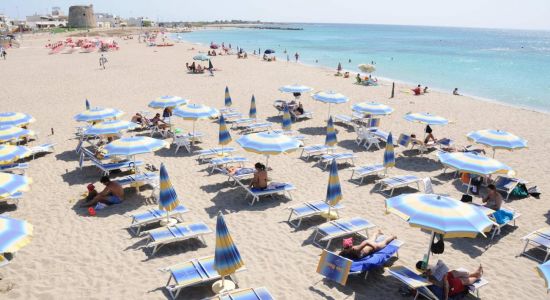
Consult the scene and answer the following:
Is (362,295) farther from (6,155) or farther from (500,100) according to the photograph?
(500,100)

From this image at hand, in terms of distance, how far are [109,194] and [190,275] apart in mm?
4465

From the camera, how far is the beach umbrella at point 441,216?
5.93 metres

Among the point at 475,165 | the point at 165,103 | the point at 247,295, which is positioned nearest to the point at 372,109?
the point at 475,165

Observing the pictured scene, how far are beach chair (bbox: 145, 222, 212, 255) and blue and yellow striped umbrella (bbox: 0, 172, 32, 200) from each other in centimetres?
257

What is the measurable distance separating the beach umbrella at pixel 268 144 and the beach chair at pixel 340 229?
7.69 ft

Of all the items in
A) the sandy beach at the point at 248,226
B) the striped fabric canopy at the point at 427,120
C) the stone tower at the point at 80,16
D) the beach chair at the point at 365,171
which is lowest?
the sandy beach at the point at 248,226

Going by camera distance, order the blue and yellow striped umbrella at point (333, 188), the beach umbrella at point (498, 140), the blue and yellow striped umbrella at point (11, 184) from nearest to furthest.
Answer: the blue and yellow striped umbrella at point (11, 184) < the blue and yellow striped umbrella at point (333, 188) < the beach umbrella at point (498, 140)

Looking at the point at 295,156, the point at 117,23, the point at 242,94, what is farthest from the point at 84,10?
the point at 295,156

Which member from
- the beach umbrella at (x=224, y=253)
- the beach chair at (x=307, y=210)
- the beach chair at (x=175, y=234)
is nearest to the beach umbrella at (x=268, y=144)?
the beach chair at (x=307, y=210)

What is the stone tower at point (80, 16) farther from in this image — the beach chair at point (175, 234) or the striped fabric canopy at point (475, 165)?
the striped fabric canopy at point (475, 165)

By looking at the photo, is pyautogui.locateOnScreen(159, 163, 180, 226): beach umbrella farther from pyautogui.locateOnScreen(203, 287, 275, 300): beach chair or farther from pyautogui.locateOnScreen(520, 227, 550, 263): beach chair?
pyautogui.locateOnScreen(520, 227, 550, 263): beach chair

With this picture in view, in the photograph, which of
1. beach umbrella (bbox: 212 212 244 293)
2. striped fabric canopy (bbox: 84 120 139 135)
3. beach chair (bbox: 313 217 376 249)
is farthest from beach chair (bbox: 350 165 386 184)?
striped fabric canopy (bbox: 84 120 139 135)

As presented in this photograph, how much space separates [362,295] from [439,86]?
103 feet

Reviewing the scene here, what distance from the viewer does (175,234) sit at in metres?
7.60
